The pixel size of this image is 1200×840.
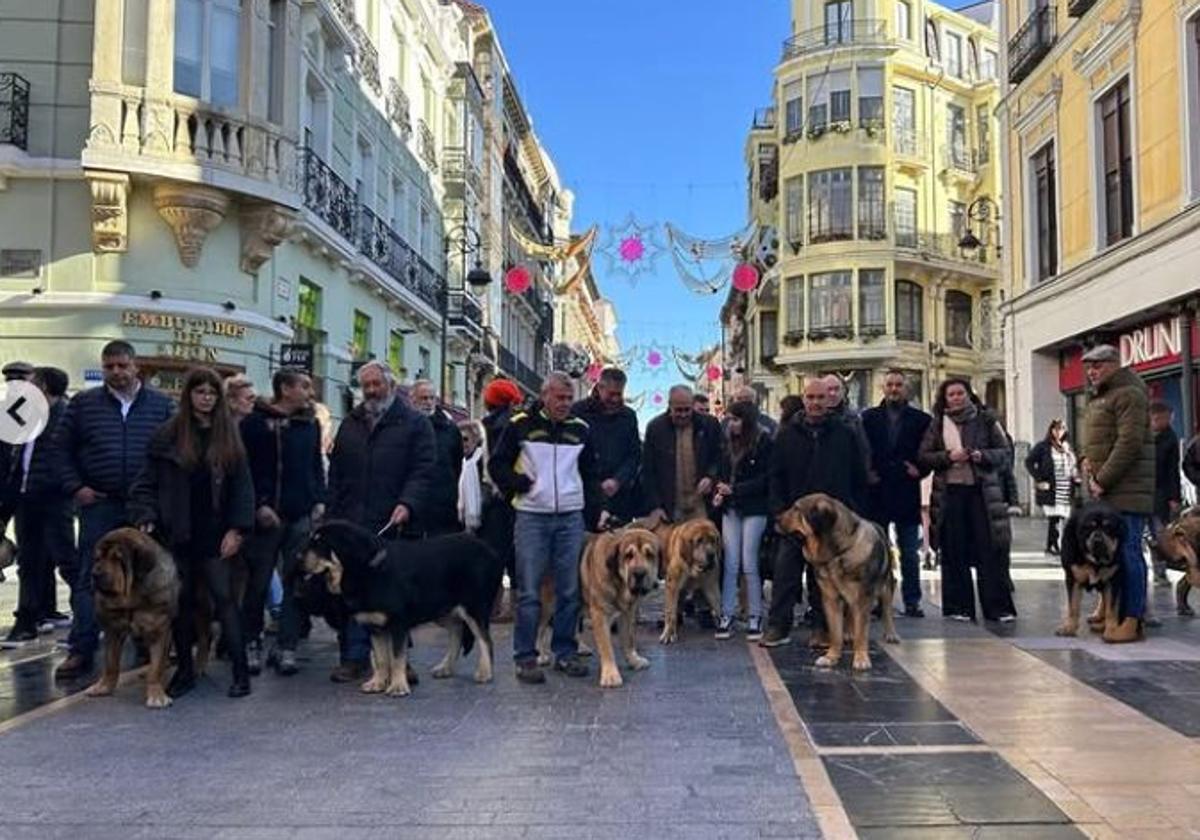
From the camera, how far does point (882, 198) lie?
38.6 metres

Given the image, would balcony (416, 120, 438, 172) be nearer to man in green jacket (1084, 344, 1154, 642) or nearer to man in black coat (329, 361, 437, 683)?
man in black coat (329, 361, 437, 683)

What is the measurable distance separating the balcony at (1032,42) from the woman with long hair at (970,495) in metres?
15.5

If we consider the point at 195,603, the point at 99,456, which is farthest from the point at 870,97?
the point at 195,603

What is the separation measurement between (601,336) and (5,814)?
115 meters

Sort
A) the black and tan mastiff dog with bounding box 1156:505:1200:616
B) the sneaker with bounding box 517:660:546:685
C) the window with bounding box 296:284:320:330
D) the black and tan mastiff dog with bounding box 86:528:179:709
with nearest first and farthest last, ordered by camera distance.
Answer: the black and tan mastiff dog with bounding box 86:528:179:709
the sneaker with bounding box 517:660:546:685
the black and tan mastiff dog with bounding box 1156:505:1200:616
the window with bounding box 296:284:320:330

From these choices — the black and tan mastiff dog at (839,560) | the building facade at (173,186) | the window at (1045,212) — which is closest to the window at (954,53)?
the window at (1045,212)

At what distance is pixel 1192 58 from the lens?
1606 cm

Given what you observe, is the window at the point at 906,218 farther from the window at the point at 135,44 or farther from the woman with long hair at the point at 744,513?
the woman with long hair at the point at 744,513

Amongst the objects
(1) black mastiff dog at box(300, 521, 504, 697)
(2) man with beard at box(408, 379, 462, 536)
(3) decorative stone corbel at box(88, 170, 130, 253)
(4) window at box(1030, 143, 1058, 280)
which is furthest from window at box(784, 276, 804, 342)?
(1) black mastiff dog at box(300, 521, 504, 697)

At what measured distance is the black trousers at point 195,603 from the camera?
259 inches

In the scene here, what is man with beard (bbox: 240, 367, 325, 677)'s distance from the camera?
7258 mm

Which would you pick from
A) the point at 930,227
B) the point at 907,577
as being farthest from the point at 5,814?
the point at 930,227

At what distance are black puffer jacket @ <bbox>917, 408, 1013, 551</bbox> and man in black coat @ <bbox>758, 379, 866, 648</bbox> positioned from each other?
129cm

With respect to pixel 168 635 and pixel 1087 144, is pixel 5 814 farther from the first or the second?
pixel 1087 144
